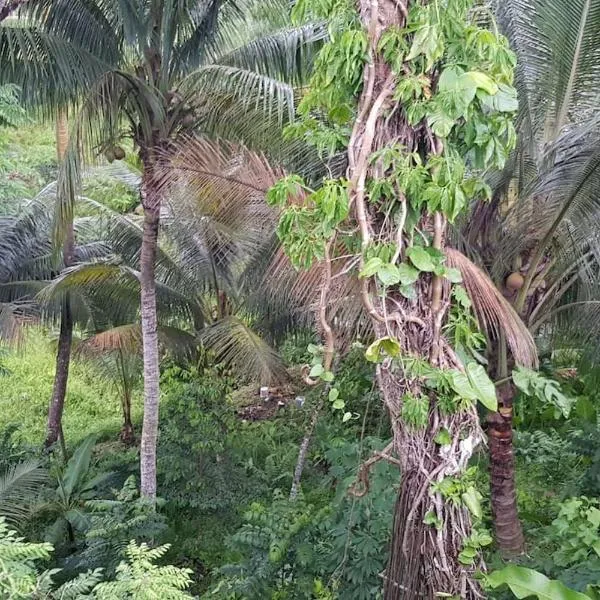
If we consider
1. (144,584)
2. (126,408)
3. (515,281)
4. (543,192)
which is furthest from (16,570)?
(126,408)

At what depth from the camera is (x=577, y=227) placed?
374 cm

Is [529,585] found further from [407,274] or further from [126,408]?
[126,408]

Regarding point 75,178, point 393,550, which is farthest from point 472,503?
point 75,178

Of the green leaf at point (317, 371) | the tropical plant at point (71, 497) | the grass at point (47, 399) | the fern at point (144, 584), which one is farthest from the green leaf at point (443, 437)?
the grass at point (47, 399)

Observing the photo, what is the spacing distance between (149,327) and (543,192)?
3.27 meters

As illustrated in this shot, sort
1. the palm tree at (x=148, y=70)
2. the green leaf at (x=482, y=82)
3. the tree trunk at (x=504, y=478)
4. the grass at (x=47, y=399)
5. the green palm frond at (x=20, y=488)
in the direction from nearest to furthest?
the green leaf at (x=482, y=82), the tree trunk at (x=504, y=478), the palm tree at (x=148, y=70), the green palm frond at (x=20, y=488), the grass at (x=47, y=399)

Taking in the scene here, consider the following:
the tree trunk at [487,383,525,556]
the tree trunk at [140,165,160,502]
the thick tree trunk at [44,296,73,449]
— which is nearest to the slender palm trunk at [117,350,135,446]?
the thick tree trunk at [44,296,73,449]

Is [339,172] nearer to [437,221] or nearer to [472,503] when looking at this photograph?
[437,221]

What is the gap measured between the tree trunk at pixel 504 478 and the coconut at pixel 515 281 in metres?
0.66

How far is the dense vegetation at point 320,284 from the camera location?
7.64ft

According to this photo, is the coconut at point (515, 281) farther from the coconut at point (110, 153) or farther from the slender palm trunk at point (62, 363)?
the slender palm trunk at point (62, 363)

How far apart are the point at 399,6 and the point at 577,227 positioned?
79.6 inches

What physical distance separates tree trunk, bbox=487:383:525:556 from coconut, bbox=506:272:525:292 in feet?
2.16

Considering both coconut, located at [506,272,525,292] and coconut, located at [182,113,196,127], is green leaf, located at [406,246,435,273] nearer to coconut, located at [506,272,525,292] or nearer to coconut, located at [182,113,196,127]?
coconut, located at [506,272,525,292]
